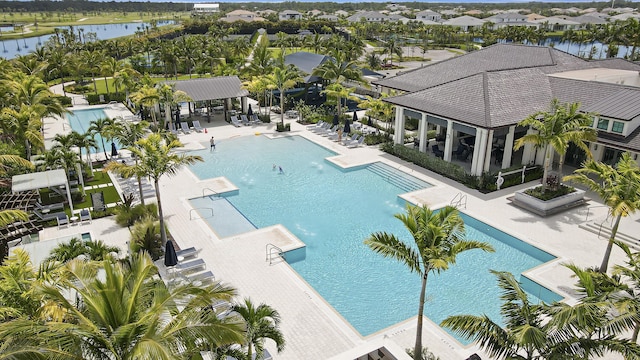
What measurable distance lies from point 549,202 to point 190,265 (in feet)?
53.6

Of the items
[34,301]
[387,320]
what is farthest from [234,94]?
[34,301]

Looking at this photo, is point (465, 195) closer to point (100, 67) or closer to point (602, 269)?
point (602, 269)

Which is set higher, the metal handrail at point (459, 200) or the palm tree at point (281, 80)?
the palm tree at point (281, 80)

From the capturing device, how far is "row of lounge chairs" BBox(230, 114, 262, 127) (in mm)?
37094

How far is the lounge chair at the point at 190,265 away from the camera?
651 inches

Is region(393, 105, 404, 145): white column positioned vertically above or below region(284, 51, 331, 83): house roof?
below

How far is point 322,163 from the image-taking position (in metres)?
28.8

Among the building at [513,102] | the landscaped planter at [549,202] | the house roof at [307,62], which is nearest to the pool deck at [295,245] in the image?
the landscaped planter at [549,202]

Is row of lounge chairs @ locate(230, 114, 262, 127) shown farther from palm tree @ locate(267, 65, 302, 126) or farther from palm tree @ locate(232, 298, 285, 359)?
palm tree @ locate(232, 298, 285, 359)

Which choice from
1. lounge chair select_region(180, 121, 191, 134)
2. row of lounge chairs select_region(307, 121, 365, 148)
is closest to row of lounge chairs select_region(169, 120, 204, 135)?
lounge chair select_region(180, 121, 191, 134)

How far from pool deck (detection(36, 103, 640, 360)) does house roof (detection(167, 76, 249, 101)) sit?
10363 millimetres

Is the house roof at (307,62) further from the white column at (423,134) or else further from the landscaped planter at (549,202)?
the landscaped planter at (549,202)

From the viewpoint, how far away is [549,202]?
21469mm

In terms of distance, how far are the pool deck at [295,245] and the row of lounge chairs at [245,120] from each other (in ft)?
34.8
